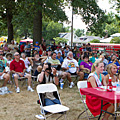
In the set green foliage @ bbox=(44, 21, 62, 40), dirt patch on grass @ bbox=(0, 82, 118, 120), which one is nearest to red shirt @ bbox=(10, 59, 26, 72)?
dirt patch on grass @ bbox=(0, 82, 118, 120)

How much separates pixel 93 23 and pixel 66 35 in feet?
240

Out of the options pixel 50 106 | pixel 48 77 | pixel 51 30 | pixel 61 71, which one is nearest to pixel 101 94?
pixel 50 106

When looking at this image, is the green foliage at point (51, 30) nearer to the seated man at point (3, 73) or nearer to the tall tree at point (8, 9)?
the tall tree at point (8, 9)

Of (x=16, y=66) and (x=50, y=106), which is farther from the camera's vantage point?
(x=16, y=66)

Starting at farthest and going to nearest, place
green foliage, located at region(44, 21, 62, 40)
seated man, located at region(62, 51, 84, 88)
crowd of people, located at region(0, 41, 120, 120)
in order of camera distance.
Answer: green foliage, located at region(44, 21, 62, 40) < seated man, located at region(62, 51, 84, 88) < crowd of people, located at region(0, 41, 120, 120)

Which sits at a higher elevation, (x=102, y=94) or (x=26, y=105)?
(x=102, y=94)

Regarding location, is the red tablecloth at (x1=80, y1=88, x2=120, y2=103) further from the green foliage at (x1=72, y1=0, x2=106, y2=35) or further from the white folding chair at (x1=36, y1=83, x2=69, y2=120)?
the green foliage at (x1=72, y1=0, x2=106, y2=35)

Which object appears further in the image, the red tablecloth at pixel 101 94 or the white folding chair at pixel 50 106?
the white folding chair at pixel 50 106

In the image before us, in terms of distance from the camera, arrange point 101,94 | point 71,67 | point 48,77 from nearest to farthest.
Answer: point 101,94 < point 48,77 < point 71,67

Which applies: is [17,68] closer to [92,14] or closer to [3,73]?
[3,73]

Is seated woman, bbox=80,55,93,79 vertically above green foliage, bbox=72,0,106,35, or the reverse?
green foliage, bbox=72,0,106,35

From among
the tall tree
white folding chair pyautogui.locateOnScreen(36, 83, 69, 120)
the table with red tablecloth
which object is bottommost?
white folding chair pyautogui.locateOnScreen(36, 83, 69, 120)

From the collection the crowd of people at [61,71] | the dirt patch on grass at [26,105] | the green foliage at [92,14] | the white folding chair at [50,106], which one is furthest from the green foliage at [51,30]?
the white folding chair at [50,106]

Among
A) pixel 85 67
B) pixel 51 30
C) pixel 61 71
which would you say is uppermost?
pixel 51 30
